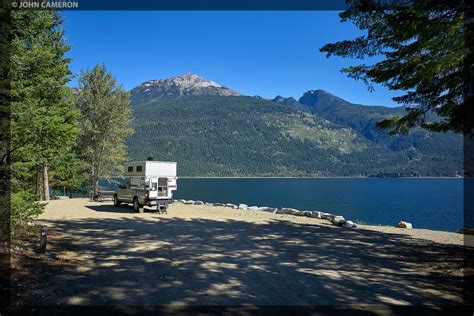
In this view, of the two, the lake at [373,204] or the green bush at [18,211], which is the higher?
the green bush at [18,211]

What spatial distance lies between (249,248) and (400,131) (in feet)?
25.5

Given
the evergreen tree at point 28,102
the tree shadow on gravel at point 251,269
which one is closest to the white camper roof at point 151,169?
the tree shadow on gravel at point 251,269

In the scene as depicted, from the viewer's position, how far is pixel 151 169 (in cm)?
2219

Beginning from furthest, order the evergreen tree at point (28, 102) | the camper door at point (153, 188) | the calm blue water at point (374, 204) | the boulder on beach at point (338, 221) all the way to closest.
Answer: the calm blue water at point (374, 204), the camper door at point (153, 188), the boulder on beach at point (338, 221), the evergreen tree at point (28, 102)

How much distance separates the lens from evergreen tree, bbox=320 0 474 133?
8.57 meters

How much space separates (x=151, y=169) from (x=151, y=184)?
0.98 metres

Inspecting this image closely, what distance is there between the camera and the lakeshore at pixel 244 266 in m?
7.23

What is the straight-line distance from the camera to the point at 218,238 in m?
14.4

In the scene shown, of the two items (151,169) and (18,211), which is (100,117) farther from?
(18,211)

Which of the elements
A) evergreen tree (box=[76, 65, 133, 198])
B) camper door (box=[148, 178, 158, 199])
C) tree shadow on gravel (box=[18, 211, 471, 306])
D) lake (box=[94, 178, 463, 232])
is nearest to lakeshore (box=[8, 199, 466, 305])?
tree shadow on gravel (box=[18, 211, 471, 306])

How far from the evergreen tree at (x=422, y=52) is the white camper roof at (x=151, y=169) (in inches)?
556

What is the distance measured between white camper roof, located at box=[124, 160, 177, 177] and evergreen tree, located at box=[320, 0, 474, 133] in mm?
14133

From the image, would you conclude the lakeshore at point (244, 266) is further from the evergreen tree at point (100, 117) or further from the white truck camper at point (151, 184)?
the evergreen tree at point (100, 117)

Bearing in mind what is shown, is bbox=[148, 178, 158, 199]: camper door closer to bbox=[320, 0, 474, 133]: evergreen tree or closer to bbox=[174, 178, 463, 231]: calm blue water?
bbox=[320, 0, 474, 133]: evergreen tree
